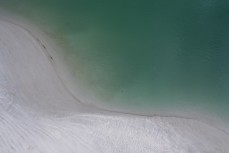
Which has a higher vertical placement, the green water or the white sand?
the green water

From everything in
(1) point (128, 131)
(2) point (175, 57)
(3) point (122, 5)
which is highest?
(3) point (122, 5)

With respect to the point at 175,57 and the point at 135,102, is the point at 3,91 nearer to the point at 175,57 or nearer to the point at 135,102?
the point at 135,102

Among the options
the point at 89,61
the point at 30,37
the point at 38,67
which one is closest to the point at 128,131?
the point at 89,61

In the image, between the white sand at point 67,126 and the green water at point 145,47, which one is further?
the green water at point 145,47

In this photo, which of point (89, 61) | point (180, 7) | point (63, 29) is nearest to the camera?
point (89, 61)

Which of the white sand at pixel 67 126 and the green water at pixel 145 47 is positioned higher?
the green water at pixel 145 47
